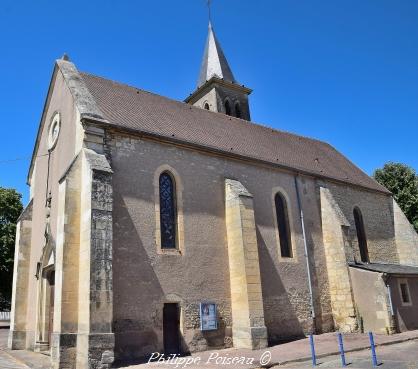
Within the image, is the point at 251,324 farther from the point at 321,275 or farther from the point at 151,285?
the point at 321,275

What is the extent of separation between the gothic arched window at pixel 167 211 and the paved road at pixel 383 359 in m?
5.46

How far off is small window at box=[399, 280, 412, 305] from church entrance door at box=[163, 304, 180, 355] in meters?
9.64

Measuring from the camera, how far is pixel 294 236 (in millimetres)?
17250

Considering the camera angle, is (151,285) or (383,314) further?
(383,314)

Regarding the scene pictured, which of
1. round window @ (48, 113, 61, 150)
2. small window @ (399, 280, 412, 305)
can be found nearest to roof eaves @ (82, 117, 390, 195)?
round window @ (48, 113, 61, 150)

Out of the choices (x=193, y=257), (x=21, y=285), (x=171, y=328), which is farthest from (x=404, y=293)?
(x=21, y=285)

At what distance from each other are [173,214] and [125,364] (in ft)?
16.6

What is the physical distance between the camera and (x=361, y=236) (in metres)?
20.6

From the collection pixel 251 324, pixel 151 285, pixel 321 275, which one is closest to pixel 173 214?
pixel 151 285

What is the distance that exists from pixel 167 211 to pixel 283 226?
5630 millimetres

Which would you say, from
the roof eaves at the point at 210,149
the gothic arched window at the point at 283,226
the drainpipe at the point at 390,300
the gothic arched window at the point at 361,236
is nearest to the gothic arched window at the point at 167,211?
the roof eaves at the point at 210,149

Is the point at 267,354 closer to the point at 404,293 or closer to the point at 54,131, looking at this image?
the point at 404,293

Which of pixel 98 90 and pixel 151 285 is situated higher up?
pixel 98 90

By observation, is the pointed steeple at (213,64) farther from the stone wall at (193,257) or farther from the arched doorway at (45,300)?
the arched doorway at (45,300)
